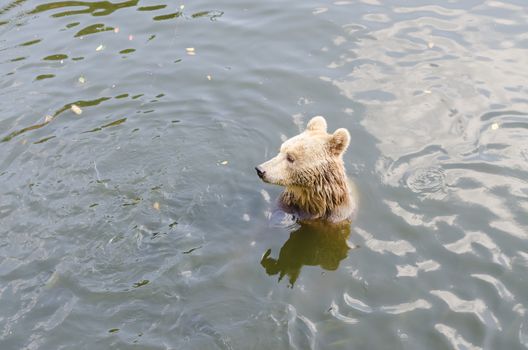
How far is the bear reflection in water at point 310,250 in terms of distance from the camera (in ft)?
22.7

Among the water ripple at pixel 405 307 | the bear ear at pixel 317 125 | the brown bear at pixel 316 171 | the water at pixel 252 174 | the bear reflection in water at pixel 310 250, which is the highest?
the bear ear at pixel 317 125

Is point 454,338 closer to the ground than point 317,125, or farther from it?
closer to the ground

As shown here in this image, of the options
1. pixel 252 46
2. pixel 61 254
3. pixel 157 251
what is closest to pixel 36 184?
pixel 61 254

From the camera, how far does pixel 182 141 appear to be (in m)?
8.66

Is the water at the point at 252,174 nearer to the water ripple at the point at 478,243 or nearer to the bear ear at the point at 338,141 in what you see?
the water ripple at the point at 478,243

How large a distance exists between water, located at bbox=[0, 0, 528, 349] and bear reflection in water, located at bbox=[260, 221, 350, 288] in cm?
3

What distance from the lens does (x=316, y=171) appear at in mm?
6902

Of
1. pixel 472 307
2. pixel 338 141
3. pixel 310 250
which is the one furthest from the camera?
pixel 310 250

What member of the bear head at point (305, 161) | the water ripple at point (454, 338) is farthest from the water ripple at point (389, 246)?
the water ripple at point (454, 338)

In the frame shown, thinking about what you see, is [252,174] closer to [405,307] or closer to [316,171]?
[316,171]

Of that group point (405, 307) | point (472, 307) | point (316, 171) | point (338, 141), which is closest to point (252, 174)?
point (316, 171)

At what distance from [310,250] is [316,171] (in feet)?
3.23

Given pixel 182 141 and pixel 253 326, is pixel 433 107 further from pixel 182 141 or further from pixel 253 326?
pixel 253 326

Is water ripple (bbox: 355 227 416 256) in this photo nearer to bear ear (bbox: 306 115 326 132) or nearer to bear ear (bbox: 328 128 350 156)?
bear ear (bbox: 328 128 350 156)
